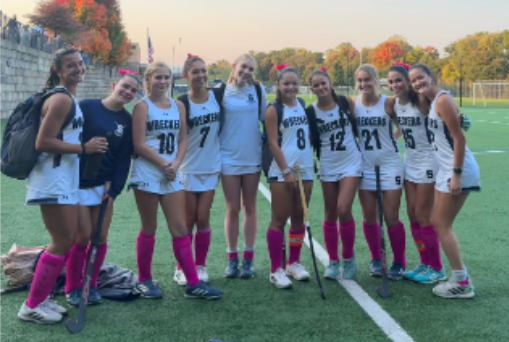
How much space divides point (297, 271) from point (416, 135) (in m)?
1.57

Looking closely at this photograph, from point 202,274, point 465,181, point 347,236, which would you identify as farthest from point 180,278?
point 465,181

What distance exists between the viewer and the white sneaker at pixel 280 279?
4949 millimetres

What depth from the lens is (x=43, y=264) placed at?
414 centimetres

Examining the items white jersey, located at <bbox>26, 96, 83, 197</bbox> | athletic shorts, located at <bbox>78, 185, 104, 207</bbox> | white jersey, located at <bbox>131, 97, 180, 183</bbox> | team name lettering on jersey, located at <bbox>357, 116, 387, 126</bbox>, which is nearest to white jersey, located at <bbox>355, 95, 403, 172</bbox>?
team name lettering on jersey, located at <bbox>357, 116, 387, 126</bbox>

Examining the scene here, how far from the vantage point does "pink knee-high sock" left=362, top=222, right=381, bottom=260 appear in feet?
17.3

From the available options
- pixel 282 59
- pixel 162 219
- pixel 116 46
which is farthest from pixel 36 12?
pixel 282 59

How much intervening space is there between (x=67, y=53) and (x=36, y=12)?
5255 cm

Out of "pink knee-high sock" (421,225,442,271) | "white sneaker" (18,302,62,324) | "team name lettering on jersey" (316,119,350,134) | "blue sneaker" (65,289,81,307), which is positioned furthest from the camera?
"team name lettering on jersey" (316,119,350,134)

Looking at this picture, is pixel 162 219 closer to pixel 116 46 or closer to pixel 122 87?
pixel 122 87

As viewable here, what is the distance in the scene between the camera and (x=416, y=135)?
495 cm

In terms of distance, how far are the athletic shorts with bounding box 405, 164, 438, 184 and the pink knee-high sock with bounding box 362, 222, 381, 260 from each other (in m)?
0.56

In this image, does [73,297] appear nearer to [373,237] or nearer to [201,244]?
[201,244]

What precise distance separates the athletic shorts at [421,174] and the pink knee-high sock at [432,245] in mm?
419

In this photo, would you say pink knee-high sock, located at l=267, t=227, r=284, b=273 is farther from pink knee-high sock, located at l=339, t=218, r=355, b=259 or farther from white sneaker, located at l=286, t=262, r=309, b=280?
pink knee-high sock, located at l=339, t=218, r=355, b=259
